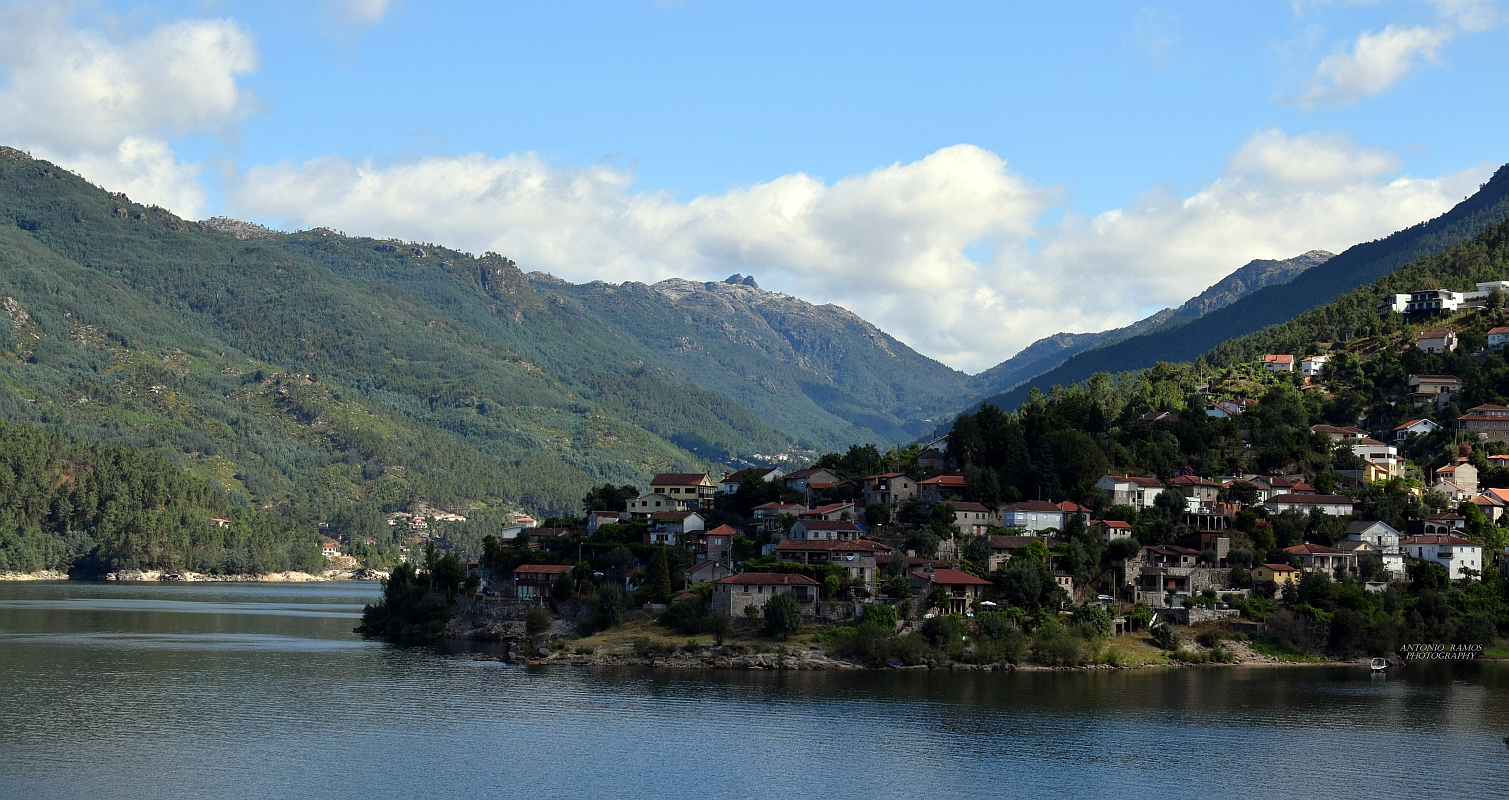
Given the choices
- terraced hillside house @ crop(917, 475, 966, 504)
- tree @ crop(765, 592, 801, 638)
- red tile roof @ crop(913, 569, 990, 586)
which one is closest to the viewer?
tree @ crop(765, 592, 801, 638)

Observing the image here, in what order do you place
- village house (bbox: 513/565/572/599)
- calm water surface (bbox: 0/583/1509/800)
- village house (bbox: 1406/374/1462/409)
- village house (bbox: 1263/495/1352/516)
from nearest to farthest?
1. calm water surface (bbox: 0/583/1509/800)
2. village house (bbox: 513/565/572/599)
3. village house (bbox: 1263/495/1352/516)
4. village house (bbox: 1406/374/1462/409)

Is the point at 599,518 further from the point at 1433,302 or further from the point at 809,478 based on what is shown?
the point at 1433,302

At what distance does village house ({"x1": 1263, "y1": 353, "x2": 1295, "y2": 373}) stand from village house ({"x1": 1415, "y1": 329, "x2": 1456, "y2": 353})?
1173 centimetres

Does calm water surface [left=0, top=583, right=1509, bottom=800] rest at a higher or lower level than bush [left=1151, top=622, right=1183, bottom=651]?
lower

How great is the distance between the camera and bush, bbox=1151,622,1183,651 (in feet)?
322

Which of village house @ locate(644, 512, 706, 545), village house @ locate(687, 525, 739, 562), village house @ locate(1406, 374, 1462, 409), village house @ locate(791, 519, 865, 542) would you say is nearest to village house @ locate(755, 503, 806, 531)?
village house @ locate(687, 525, 739, 562)

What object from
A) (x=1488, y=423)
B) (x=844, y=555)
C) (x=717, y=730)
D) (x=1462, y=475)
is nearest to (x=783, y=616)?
(x=844, y=555)

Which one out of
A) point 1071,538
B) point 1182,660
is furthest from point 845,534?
point 1182,660

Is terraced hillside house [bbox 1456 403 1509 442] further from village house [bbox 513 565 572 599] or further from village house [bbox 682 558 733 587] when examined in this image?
village house [bbox 513 565 572 599]

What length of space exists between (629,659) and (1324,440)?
6187 centimetres

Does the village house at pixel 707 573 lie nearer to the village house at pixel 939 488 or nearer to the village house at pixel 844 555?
the village house at pixel 844 555

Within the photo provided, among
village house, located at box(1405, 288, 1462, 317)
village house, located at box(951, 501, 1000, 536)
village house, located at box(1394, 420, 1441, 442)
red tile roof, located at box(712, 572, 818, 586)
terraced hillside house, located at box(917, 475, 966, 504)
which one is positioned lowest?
red tile roof, located at box(712, 572, 818, 586)

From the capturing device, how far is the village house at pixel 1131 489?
11331 centimetres

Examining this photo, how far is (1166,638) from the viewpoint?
9831cm
